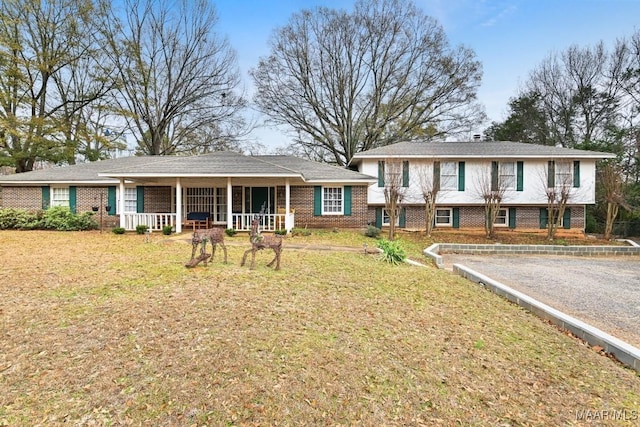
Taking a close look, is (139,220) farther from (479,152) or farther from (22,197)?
(479,152)

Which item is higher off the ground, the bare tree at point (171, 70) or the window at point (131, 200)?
the bare tree at point (171, 70)

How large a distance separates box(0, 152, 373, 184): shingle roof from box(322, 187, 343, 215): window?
2.29ft

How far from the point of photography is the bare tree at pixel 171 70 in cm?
2406

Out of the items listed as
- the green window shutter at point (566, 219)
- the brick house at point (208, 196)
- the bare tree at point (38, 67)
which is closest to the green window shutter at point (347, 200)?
the brick house at point (208, 196)

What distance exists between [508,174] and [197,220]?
16.3m

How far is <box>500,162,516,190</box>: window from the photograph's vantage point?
17234 mm

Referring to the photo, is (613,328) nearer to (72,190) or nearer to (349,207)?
(349,207)

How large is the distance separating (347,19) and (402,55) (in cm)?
513

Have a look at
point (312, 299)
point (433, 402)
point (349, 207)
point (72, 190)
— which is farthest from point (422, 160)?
point (72, 190)

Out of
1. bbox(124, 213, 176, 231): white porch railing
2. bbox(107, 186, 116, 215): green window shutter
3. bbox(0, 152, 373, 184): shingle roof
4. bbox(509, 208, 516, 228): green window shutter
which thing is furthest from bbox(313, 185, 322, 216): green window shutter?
bbox(509, 208, 516, 228): green window shutter

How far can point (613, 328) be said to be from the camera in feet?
15.5

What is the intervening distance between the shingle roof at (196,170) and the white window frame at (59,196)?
62 cm

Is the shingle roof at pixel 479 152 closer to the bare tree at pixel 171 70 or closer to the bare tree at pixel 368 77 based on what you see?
the bare tree at pixel 368 77

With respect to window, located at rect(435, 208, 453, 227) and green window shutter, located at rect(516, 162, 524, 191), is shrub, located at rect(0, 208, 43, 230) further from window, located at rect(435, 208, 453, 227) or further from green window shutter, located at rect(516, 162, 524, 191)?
green window shutter, located at rect(516, 162, 524, 191)
